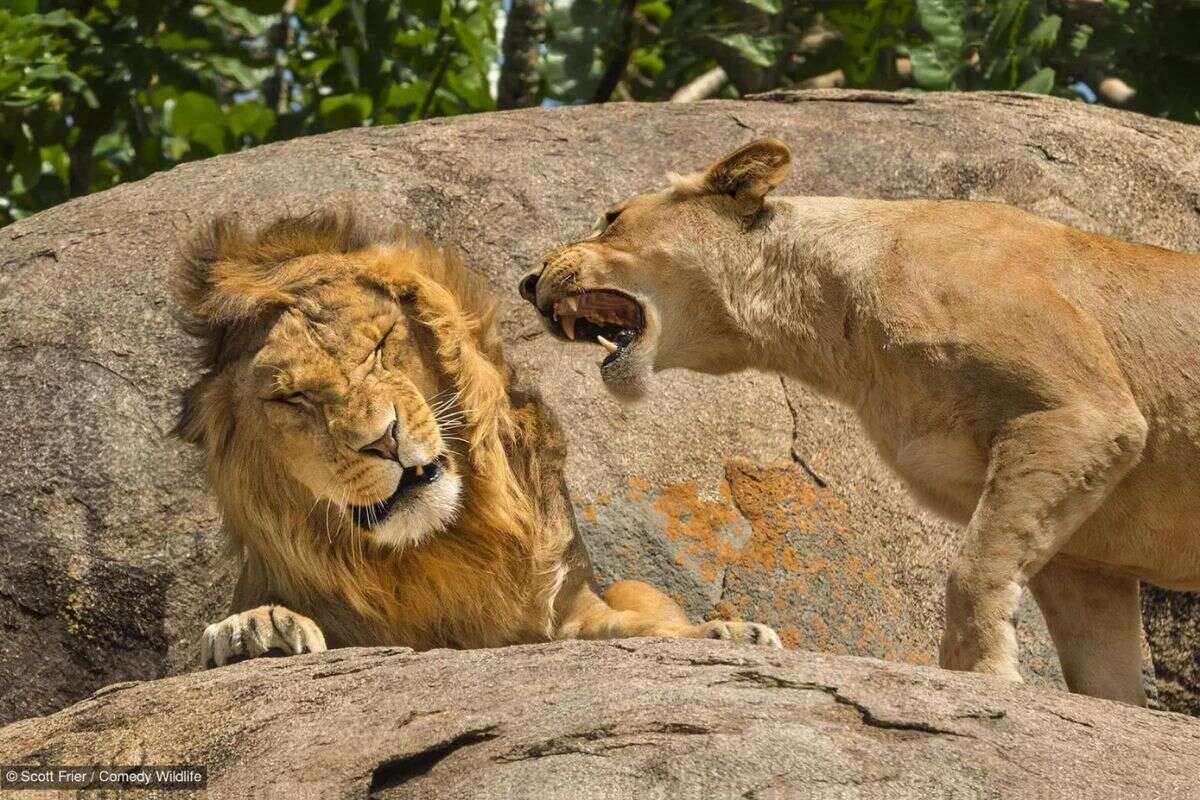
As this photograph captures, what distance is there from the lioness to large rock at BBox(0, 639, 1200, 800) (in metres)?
0.68

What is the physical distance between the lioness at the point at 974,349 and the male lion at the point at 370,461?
42cm

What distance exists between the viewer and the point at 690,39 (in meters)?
7.98

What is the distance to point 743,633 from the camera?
412 cm

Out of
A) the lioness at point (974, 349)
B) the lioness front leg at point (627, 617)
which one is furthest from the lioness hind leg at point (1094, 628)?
the lioness front leg at point (627, 617)

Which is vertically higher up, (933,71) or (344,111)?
(933,71)

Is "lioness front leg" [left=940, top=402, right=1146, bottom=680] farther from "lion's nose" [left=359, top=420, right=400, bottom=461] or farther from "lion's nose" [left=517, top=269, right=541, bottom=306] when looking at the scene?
"lion's nose" [left=517, top=269, right=541, bottom=306]

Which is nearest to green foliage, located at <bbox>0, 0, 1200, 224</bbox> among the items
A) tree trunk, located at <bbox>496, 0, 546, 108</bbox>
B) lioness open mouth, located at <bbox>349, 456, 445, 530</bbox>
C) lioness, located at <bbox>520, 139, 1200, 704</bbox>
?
tree trunk, located at <bbox>496, 0, 546, 108</bbox>

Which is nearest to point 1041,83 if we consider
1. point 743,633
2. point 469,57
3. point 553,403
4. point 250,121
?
point 469,57

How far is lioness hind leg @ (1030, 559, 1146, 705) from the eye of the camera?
4594 mm

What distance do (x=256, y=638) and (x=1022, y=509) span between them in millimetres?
1719

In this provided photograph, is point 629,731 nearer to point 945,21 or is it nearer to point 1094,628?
point 1094,628

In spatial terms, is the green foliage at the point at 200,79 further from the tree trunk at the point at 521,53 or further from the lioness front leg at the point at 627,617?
the lioness front leg at the point at 627,617

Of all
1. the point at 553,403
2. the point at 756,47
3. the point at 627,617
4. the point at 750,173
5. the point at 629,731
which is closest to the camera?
the point at 629,731

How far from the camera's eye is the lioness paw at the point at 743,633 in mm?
4059
